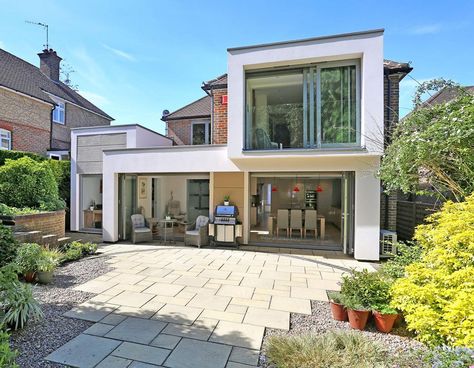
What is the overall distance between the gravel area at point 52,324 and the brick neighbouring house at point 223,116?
625cm

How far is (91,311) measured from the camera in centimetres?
391

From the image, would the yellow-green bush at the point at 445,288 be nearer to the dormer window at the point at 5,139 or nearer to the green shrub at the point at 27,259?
the green shrub at the point at 27,259

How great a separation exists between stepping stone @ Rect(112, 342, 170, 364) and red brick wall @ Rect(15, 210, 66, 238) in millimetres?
5438

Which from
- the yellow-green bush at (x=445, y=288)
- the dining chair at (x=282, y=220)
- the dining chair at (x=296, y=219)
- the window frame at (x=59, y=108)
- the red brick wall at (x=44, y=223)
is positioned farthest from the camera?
the window frame at (x=59, y=108)

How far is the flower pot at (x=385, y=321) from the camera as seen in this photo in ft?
10.8

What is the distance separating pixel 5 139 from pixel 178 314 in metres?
14.9

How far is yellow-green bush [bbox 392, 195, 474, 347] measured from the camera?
7.87 ft

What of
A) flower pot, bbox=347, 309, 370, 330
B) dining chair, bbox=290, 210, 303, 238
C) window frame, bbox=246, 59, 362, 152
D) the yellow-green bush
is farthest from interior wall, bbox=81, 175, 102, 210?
the yellow-green bush

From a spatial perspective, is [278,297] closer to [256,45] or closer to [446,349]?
[446,349]

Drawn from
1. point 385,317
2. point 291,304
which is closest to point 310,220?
point 291,304

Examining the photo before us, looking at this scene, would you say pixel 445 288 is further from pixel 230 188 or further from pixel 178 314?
pixel 230 188

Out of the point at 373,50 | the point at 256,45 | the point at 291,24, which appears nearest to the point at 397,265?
the point at 373,50

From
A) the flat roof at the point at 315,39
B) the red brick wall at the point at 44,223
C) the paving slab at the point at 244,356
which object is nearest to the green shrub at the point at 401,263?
the paving slab at the point at 244,356

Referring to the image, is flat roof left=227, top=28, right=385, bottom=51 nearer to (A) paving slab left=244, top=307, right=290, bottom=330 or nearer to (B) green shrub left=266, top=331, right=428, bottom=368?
(A) paving slab left=244, top=307, right=290, bottom=330
